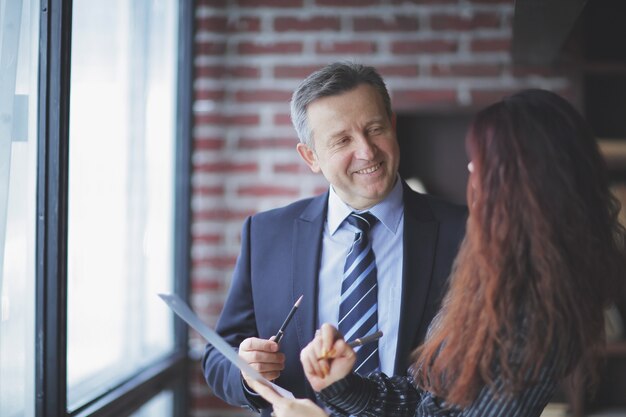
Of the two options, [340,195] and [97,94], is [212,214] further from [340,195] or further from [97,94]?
[340,195]

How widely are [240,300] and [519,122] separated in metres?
0.89

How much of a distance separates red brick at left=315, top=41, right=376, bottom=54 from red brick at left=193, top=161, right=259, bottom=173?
0.56 meters

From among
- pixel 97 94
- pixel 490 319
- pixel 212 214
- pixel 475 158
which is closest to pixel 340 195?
pixel 475 158

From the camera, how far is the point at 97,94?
2006mm

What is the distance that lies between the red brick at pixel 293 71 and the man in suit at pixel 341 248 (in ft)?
3.70

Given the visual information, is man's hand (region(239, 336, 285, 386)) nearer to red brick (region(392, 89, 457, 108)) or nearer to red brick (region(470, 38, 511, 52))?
red brick (region(392, 89, 457, 108))

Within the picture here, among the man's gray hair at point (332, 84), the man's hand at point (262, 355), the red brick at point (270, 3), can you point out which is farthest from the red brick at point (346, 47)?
the man's hand at point (262, 355)

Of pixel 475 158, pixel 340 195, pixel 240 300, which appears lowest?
pixel 240 300

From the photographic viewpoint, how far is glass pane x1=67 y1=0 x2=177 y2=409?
Answer: 1.90 m

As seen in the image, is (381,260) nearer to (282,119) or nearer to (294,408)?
(294,408)

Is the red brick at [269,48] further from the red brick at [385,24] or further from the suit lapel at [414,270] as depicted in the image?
the suit lapel at [414,270]

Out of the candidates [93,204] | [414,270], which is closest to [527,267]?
[414,270]

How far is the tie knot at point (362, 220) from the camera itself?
1.69m

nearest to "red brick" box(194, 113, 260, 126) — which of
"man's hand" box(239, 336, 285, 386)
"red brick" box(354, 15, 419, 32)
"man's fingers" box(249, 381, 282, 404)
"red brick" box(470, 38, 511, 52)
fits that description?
"red brick" box(354, 15, 419, 32)
